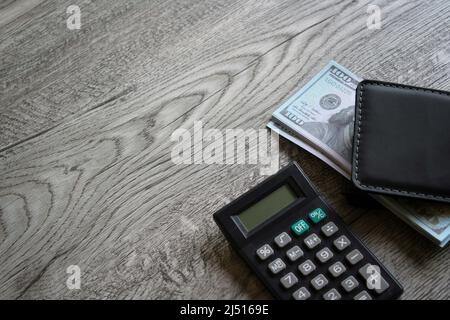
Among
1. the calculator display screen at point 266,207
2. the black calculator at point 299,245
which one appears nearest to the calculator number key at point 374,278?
the black calculator at point 299,245

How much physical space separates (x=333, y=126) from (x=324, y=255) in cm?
16

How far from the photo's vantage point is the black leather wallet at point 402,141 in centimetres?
55

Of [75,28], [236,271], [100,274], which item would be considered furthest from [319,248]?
[75,28]

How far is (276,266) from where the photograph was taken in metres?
0.54

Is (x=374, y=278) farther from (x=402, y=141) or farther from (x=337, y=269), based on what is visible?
(x=402, y=141)

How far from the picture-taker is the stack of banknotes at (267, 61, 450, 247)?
566 mm

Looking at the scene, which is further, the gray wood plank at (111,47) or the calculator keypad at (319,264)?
the gray wood plank at (111,47)

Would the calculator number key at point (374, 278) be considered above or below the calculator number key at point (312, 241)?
below

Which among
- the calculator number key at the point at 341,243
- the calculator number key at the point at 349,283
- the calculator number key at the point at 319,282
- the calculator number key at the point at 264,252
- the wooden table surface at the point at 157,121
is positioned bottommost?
the calculator number key at the point at 349,283

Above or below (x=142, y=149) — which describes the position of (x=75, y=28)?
above

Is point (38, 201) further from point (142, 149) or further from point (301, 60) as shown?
point (301, 60)

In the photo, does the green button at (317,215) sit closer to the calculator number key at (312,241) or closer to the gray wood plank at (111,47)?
the calculator number key at (312,241)

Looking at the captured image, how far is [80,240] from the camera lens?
0.58 m

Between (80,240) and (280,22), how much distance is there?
14.7 inches
